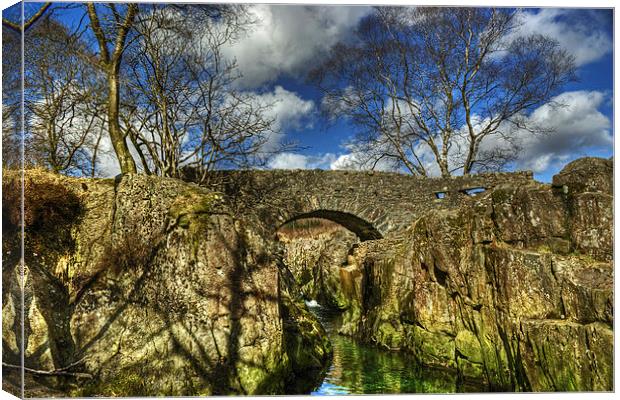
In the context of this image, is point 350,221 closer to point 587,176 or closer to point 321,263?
point 321,263

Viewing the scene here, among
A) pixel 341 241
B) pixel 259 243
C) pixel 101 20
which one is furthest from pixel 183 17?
pixel 341 241

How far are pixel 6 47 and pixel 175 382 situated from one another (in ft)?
10.0

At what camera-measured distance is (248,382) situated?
4.52 meters

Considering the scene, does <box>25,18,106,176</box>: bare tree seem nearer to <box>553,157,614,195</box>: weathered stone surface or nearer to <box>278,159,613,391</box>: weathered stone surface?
<box>278,159,613,391</box>: weathered stone surface

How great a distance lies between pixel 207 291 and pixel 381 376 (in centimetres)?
296

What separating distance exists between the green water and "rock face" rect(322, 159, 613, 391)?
0.70ft

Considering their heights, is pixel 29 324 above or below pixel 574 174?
below

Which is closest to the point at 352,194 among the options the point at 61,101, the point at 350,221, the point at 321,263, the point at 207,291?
the point at 350,221

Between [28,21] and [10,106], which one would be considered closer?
[10,106]

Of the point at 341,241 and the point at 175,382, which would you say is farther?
the point at 341,241

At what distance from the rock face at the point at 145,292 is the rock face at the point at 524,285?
2215 millimetres

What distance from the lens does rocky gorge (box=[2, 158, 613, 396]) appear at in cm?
425

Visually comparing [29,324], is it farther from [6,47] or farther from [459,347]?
[459,347]

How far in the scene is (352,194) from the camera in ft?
46.6
